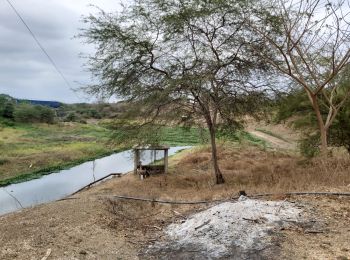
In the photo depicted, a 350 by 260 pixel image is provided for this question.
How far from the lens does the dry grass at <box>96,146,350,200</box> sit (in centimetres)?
1155

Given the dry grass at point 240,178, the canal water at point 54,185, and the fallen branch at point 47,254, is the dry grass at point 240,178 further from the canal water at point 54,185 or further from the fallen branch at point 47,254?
the fallen branch at point 47,254

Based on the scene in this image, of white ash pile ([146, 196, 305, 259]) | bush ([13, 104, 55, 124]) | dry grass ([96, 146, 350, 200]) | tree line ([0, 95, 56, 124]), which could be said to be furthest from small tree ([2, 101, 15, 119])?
white ash pile ([146, 196, 305, 259])

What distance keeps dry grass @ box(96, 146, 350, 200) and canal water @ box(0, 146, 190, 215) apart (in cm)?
341

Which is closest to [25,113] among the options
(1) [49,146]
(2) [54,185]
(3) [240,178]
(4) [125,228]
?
(1) [49,146]

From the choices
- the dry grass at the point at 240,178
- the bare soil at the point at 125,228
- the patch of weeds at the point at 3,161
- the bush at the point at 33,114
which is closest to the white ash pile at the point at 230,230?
the bare soil at the point at 125,228

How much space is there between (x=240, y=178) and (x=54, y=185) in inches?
577

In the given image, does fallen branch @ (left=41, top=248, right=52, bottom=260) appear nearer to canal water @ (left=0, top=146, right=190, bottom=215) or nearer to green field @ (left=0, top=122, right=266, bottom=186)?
canal water @ (left=0, top=146, right=190, bottom=215)

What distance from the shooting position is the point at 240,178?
19.3 meters

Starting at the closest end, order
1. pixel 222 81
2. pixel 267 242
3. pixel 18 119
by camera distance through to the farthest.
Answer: pixel 267 242, pixel 222 81, pixel 18 119

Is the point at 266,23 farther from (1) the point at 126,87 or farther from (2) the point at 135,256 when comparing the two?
(2) the point at 135,256

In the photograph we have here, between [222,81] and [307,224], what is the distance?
1040cm

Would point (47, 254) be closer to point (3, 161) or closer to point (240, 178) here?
point (240, 178)

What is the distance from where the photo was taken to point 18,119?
6384cm

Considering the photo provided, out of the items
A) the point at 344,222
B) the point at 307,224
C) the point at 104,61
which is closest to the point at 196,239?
the point at 307,224
